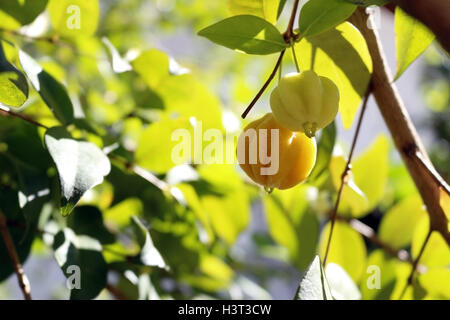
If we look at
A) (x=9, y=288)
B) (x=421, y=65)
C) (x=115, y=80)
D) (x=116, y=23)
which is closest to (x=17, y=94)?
(x=115, y=80)

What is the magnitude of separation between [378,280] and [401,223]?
18 cm

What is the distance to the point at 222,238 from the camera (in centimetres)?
72

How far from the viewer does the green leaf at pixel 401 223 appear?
0.67 metres

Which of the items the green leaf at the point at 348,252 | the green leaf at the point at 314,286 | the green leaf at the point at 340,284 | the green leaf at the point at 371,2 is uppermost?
the green leaf at the point at 371,2

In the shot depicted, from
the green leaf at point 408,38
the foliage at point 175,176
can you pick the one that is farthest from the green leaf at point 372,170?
the green leaf at point 408,38

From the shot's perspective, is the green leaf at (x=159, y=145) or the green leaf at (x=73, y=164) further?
the green leaf at (x=159, y=145)

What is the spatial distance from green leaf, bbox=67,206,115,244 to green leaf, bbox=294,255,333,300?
8.9 inches

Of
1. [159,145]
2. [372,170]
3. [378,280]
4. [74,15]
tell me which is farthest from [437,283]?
[74,15]

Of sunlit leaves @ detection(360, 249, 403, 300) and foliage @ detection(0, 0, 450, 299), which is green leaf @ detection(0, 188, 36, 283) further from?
sunlit leaves @ detection(360, 249, 403, 300)

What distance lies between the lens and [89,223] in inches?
19.4

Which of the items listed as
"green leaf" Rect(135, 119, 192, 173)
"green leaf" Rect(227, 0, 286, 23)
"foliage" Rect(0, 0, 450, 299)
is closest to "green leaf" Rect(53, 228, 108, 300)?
"foliage" Rect(0, 0, 450, 299)

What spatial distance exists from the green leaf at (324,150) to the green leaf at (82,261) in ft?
0.63

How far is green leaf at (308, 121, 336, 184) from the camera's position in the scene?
0.46 metres

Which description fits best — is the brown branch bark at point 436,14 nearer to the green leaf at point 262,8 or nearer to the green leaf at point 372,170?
the green leaf at point 262,8
